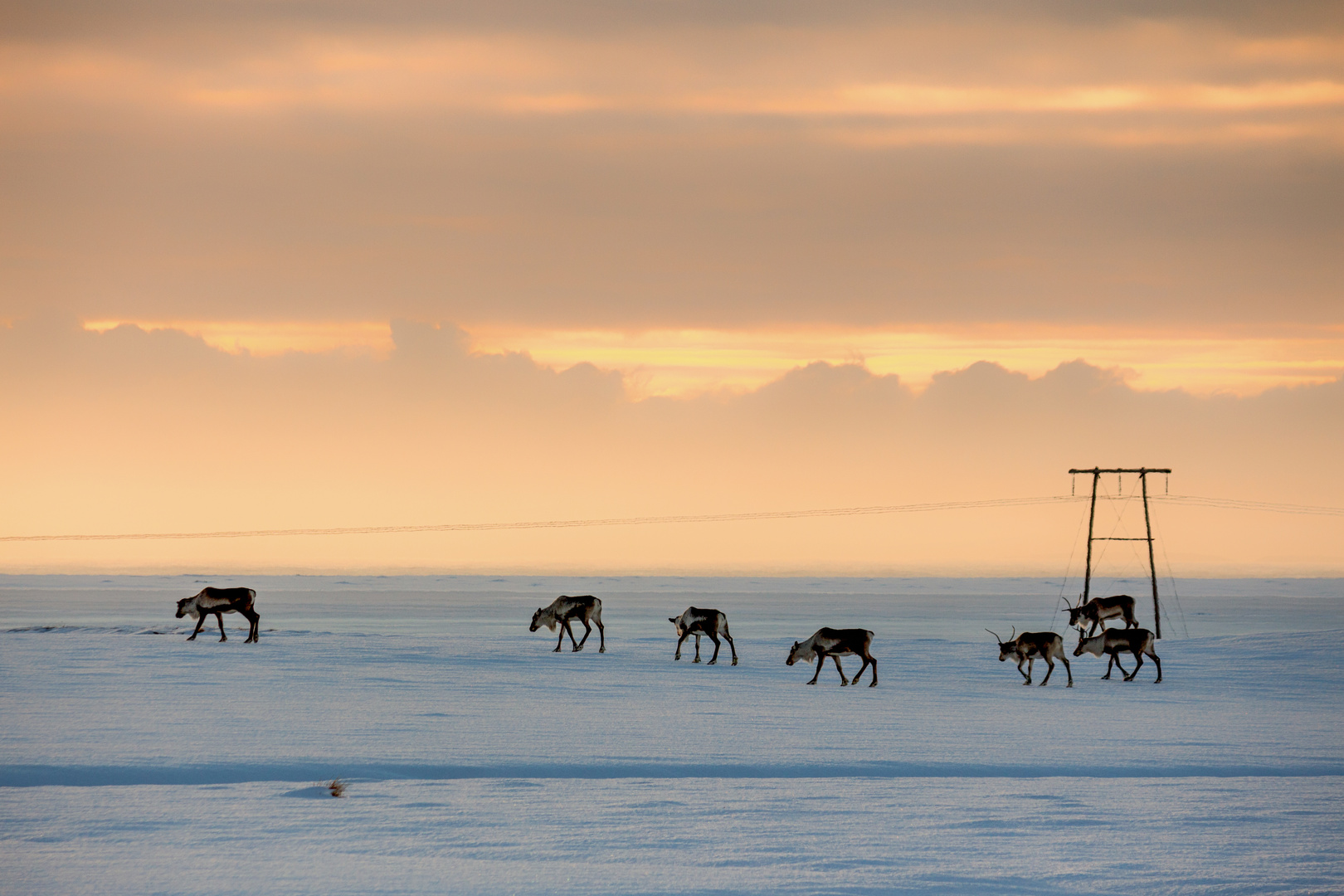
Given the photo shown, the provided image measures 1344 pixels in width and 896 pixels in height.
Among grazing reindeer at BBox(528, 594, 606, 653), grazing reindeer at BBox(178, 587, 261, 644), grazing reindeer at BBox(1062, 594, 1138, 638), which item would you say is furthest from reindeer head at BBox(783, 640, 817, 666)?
grazing reindeer at BBox(178, 587, 261, 644)

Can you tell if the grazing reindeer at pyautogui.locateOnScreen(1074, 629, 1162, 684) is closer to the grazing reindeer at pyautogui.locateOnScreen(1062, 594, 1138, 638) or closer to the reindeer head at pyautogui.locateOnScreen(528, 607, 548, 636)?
the grazing reindeer at pyautogui.locateOnScreen(1062, 594, 1138, 638)

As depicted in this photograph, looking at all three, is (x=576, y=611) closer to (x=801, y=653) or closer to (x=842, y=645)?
(x=801, y=653)

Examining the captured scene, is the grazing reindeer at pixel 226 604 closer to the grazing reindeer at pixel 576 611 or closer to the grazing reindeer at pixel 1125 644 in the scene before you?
the grazing reindeer at pixel 576 611

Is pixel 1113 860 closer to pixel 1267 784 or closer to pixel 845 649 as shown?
pixel 1267 784

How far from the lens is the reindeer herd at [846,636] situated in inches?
1036

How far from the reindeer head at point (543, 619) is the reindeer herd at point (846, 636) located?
0.11 ft

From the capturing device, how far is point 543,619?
34719 millimetres

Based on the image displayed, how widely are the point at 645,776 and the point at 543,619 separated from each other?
1933cm

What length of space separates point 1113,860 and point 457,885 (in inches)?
240

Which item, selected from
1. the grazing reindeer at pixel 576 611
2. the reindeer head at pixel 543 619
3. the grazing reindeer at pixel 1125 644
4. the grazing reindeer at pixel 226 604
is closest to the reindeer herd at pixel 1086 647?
the grazing reindeer at pixel 1125 644

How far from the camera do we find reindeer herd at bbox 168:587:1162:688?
86.3ft

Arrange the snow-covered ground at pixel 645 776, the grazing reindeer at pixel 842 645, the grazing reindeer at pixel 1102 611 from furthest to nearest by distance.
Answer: the grazing reindeer at pixel 1102 611 → the grazing reindeer at pixel 842 645 → the snow-covered ground at pixel 645 776

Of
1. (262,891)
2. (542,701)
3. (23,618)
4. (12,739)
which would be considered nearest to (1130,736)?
(542,701)

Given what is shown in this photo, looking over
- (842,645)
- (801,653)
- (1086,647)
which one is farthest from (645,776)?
(1086,647)
